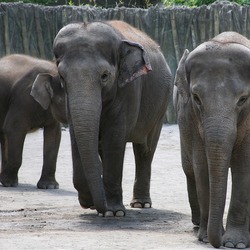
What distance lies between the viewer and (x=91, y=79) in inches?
374

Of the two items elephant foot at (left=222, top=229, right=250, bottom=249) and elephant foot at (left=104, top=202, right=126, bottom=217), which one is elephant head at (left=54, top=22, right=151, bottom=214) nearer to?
elephant foot at (left=104, top=202, right=126, bottom=217)

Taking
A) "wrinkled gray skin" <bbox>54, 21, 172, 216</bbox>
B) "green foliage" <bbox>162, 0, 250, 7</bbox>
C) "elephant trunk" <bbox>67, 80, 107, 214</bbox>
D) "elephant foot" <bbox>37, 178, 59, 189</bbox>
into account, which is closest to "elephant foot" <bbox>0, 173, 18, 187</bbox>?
"elephant foot" <bbox>37, 178, 59, 189</bbox>

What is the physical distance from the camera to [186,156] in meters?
8.92

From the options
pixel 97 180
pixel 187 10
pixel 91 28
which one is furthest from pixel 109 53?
pixel 187 10

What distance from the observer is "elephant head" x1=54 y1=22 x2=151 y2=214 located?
30.5 feet

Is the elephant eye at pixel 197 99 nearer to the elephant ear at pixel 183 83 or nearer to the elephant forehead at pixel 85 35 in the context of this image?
the elephant ear at pixel 183 83

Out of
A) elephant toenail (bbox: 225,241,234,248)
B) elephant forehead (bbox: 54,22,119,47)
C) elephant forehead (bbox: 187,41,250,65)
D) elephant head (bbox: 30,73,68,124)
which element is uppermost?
elephant forehead (bbox: 187,41,250,65)

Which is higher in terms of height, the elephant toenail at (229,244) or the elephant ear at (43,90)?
the elephant ear at (43,90)

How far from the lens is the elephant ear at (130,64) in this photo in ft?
33.4

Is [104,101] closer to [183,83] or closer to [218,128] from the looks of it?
[183,83]

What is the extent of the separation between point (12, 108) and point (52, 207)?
8.95 ft

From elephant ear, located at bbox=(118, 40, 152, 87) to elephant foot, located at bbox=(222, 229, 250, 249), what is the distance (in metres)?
2.42

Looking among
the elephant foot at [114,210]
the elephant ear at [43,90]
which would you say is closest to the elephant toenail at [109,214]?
the elephant foot at [114,210]

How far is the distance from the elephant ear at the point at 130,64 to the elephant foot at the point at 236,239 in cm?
242
